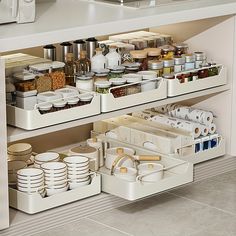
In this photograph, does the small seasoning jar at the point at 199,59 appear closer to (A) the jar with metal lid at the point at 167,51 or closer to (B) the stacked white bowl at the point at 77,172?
(A) the jar with metal lid at the point at 167,51

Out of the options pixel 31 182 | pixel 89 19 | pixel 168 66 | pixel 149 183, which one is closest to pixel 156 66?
pixel 168 66

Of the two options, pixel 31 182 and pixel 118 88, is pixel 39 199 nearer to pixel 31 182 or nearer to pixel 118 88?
pixel 31 182

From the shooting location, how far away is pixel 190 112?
3572 millimetres

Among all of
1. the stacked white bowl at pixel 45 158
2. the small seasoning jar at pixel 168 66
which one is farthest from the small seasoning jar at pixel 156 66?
the stacked white bowl at pixel 45 158

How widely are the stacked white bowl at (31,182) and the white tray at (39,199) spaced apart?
23mm

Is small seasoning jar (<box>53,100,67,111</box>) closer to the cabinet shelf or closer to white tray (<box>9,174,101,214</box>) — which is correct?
the cabinet shelf

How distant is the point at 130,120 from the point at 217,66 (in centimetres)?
43

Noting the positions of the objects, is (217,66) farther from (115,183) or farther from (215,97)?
(115,183)

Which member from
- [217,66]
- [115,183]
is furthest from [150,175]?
[217,66]

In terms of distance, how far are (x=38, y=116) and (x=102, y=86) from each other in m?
0.33

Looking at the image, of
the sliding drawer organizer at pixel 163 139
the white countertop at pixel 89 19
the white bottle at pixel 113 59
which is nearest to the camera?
the white countertop at pixel 89 19

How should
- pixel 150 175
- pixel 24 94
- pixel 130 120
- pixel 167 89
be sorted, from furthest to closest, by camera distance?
pixel 130 120, pixel 167 89, pixel 150 175, pixel 24 94

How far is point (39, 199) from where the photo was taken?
2.90m

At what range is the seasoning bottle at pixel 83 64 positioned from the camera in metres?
3.20
